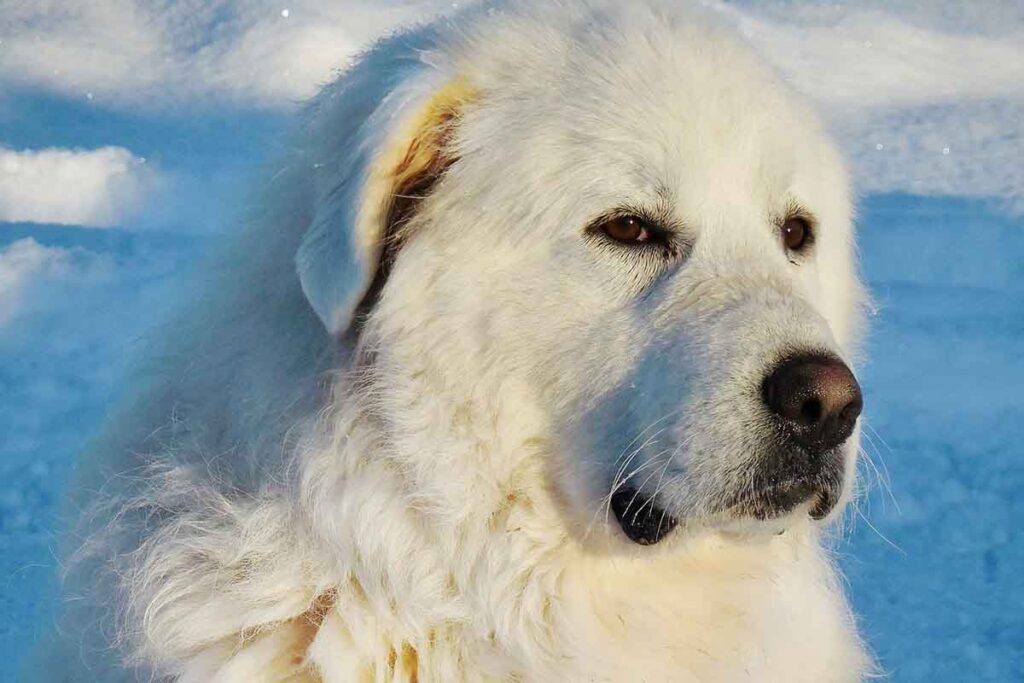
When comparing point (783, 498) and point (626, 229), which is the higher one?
point (626, 229)

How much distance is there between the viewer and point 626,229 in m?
2.82

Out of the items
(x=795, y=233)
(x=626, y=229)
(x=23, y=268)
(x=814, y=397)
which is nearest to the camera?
(x=814, y=397)

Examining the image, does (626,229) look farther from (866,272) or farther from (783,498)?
(866,272)

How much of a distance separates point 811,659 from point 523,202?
4.98 ft

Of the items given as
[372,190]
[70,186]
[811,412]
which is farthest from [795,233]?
[70,186]

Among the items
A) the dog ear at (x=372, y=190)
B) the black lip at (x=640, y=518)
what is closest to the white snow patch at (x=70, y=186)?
the dog ear at (x=372, y=190)

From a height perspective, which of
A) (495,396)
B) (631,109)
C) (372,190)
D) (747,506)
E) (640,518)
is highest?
(631,109)

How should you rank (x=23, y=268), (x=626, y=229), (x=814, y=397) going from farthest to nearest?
(x=23, y=268) < (x=626, y=229) < (x=814, y=397)

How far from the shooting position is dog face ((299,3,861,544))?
2621mm

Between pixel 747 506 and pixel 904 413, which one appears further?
pixel 904 413

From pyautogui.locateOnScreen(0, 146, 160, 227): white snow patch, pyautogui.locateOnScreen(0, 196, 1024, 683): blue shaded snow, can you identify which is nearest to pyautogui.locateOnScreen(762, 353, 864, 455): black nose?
pyautogui.locateOnScreen(0, 196, 1024, 683): blue shaded snow

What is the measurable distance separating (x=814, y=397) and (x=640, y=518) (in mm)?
521

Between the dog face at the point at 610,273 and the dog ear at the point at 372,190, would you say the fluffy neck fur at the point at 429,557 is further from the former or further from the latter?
the dog ear at the point at 372,190

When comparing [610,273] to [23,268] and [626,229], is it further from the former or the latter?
[23,268]
